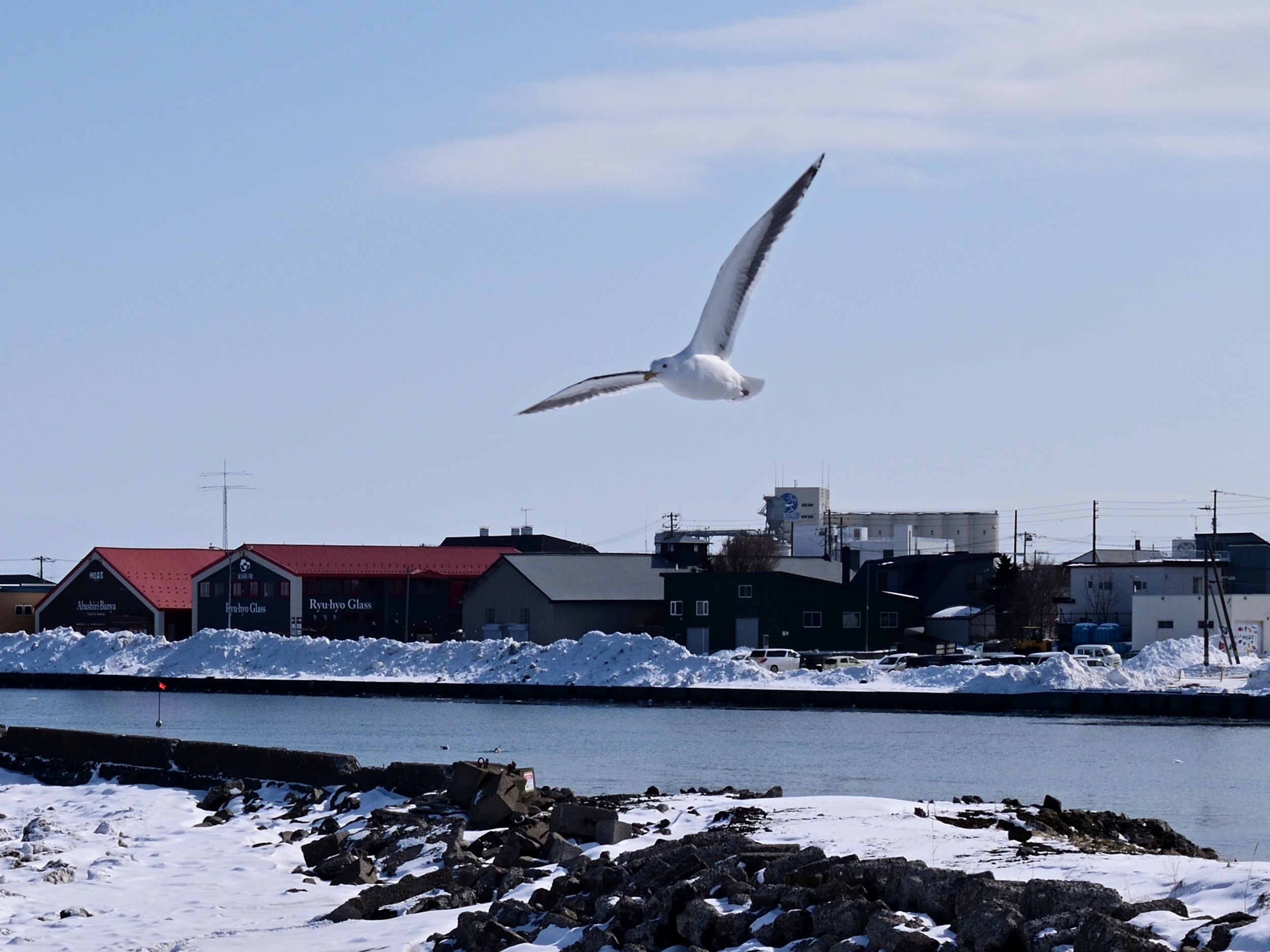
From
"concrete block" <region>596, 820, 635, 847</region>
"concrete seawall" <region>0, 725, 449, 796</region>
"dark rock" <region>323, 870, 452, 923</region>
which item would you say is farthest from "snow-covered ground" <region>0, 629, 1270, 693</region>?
"dark rock" <region>323, 870, 452, 923</region>

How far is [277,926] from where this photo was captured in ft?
38.1

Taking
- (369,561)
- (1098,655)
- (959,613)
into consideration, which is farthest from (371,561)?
(1098,655)

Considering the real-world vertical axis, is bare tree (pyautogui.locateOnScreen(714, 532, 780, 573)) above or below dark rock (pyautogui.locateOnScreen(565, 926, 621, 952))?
above

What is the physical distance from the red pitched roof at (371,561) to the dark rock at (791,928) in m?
49.7

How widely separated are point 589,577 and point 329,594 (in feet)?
30.8

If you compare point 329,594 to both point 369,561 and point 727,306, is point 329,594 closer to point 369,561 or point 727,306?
point 369,561

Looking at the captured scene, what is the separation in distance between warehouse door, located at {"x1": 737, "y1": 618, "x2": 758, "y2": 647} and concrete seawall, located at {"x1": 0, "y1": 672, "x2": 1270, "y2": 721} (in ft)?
21.3

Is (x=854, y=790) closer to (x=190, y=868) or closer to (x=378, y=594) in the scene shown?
(x=190, y=868)

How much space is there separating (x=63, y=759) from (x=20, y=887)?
8.54 m

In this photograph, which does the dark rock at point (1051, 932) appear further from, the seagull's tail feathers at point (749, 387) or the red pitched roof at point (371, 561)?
the red pitched roof at point (371, 561)

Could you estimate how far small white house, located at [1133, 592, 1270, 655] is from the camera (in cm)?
5150

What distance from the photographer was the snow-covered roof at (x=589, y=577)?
5619 centimetres

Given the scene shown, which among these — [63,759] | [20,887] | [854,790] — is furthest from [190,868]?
[854,790]

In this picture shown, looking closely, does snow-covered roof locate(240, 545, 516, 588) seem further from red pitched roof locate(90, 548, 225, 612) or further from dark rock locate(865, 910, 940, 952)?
dark rock locate(865, 910, 940, 952)
